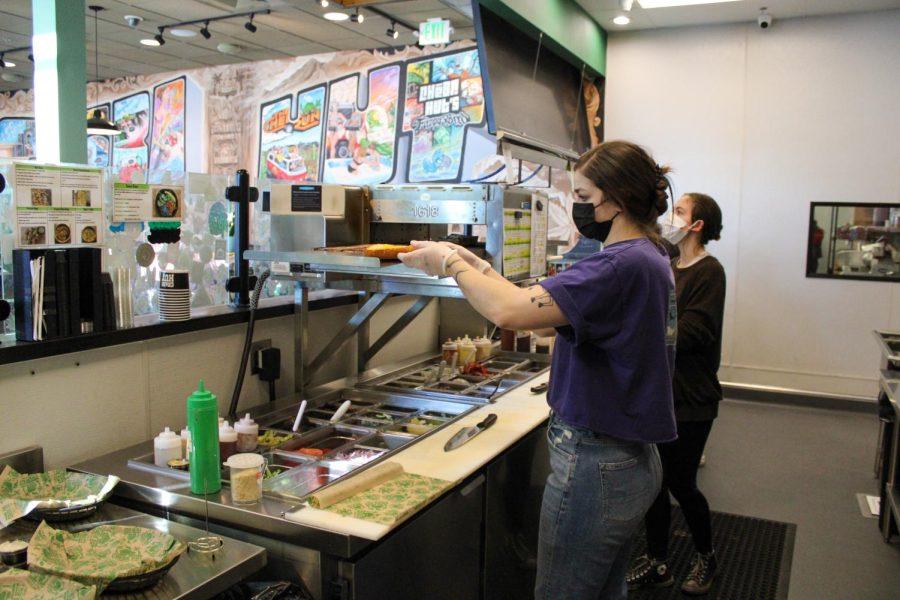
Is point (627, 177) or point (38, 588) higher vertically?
point (627, 177)

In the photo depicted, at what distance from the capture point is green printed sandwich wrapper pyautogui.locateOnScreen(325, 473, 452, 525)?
1.74 metres

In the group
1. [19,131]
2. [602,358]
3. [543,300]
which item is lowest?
[602,358]

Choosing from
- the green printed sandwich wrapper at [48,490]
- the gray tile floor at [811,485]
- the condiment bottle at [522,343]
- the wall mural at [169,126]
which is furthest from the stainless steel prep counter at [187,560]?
the wall mural at [169,126]

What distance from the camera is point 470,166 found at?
7262 millimetres

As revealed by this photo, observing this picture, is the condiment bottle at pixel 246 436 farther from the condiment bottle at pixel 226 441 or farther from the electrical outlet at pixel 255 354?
the electrical outlet at pixel 255 354

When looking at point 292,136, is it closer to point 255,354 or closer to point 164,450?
point 255,354

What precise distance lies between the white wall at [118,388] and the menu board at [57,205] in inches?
13.1

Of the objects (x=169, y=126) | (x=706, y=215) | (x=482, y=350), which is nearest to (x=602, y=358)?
(x=706, y=215)

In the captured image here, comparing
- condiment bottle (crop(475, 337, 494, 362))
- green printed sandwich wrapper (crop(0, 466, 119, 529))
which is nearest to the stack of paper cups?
green printed sandwich wrapper (crop(0, 466, 119, 529))

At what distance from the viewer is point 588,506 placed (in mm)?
1714

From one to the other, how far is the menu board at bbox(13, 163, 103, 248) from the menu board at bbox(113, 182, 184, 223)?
10cm

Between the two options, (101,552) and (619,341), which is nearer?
(101,552)

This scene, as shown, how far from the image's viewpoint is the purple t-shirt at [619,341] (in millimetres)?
1626

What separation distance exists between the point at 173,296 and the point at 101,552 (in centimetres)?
99
